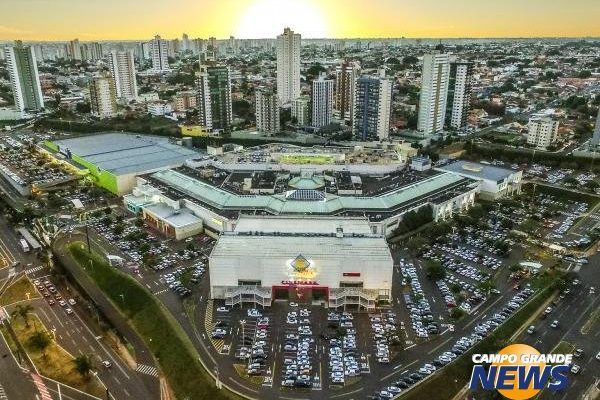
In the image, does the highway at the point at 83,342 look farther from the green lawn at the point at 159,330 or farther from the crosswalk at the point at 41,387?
the green lawn at the point at 159,330

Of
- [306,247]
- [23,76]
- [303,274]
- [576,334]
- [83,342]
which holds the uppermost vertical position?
[23,76]

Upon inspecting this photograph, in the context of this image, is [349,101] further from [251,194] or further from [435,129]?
[251,194]

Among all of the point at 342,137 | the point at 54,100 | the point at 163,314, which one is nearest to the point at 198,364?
the point at 163,314

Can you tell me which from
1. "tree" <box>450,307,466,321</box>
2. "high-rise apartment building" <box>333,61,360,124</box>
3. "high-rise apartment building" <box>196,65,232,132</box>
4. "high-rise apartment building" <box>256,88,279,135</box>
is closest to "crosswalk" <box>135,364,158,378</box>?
"tree" <box>450,307,466,321</box>

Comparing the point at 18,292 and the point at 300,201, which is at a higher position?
the point at 300,201

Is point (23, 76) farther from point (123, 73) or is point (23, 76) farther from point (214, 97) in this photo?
point (214, 97)

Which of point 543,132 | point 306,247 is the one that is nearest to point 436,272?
point 306,247
